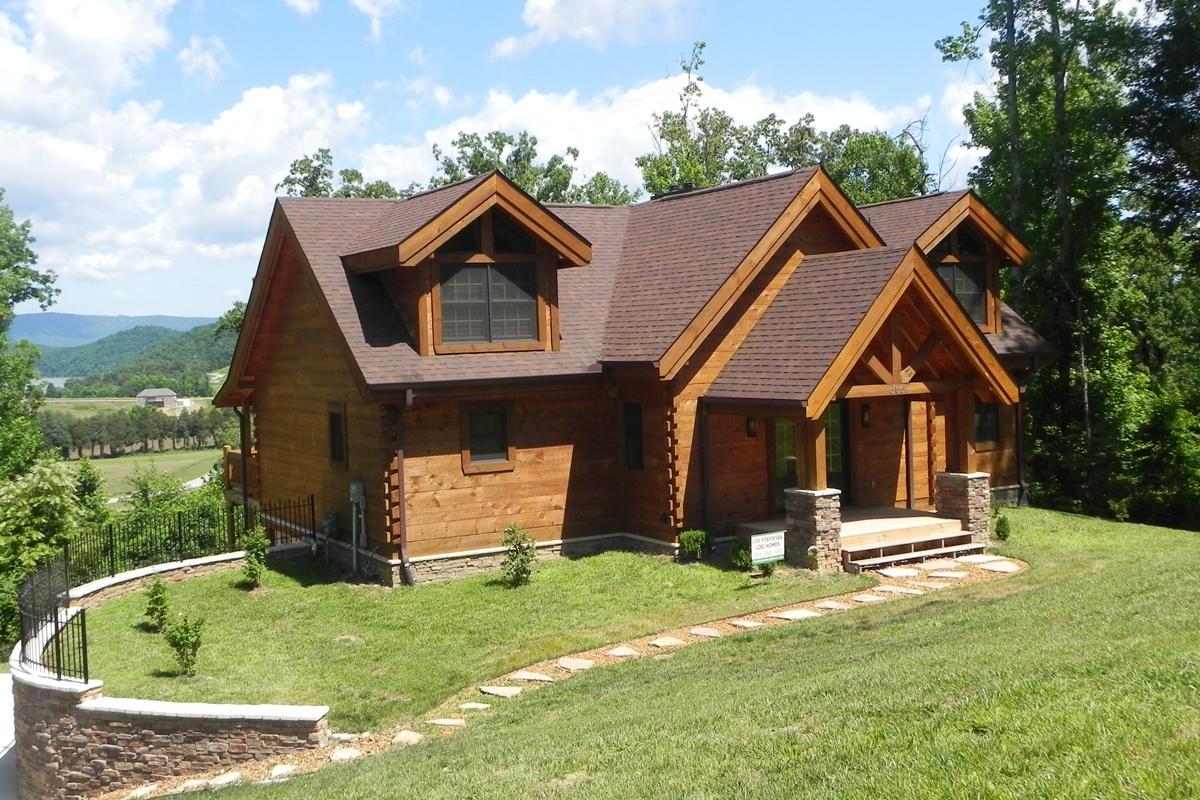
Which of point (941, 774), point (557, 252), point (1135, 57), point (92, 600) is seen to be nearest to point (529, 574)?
point (557, 252)

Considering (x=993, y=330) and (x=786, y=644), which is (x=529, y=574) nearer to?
(x=786, y=644)

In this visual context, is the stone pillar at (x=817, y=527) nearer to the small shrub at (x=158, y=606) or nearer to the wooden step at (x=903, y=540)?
the wooden step at (x=903, y=540)

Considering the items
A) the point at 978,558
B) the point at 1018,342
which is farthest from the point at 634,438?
the point at 1018,342

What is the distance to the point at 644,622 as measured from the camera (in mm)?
14695

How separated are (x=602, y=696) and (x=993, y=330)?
16043mm

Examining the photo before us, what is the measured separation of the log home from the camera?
17172 millimetres

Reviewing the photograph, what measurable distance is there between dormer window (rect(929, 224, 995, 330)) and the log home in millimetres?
3970

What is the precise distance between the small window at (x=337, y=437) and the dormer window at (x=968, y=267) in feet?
41.2

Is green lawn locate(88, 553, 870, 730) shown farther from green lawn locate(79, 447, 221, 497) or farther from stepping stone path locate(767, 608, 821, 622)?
green lawn locate(79, 447, 221, 497)

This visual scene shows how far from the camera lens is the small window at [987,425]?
23812mm

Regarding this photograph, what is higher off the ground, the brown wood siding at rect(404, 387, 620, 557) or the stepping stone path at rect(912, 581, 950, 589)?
the brown wood siding at rect(404, 387, 620, 557)

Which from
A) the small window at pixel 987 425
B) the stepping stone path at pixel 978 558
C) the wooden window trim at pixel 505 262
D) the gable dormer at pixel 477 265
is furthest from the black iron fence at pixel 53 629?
the small window at pixel 987 425

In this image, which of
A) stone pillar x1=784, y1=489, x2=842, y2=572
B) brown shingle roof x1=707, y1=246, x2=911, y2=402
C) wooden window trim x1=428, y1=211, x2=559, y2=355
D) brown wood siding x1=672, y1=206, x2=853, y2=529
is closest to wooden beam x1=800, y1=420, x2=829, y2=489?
stone pillar x1=784, y1=489, x2=842, y2=572

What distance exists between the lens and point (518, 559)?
16.8 metres
